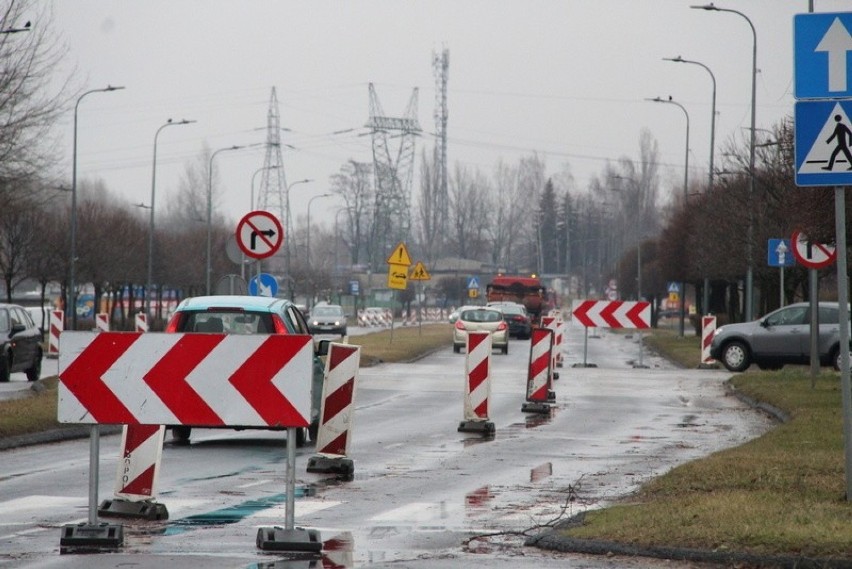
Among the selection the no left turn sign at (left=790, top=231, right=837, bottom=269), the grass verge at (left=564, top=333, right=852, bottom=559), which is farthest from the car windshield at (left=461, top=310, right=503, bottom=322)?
the grass verge at (left=564, top=333, right=852, bottom=559)

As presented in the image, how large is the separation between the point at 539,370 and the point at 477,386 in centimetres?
439

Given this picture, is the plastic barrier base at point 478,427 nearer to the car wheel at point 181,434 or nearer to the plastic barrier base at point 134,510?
the car wheel at point 181,434

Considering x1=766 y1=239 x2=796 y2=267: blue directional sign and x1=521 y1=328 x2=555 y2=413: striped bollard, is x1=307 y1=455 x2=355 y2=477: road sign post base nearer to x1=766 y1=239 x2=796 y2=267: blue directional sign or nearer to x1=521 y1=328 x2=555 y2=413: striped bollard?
x1=521 y1=328 x2=555 y2=413: striped bollard

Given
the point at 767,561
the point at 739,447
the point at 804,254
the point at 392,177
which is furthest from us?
the point at 392,177

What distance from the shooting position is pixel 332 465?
48.4 ft

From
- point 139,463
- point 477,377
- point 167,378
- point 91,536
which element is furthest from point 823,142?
point 477,377

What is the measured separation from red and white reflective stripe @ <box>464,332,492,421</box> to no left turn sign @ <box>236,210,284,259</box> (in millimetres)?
3440

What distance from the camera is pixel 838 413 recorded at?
69.9ft

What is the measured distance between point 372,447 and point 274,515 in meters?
6.54

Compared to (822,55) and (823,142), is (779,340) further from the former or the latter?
(822,55)

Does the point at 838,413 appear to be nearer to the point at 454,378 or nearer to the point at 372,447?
the point at 372,447

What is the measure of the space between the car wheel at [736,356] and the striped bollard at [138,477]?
28.7 metres

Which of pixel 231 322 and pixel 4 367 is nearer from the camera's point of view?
pixel 231 322

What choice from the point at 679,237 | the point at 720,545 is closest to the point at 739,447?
the point at 720,545
